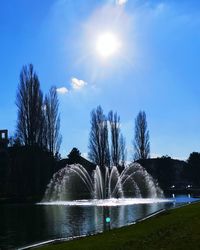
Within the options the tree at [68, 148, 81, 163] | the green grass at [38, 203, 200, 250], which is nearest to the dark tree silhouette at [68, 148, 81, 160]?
the tree at [68, 148, 81, 163]

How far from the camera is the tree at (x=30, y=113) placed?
50188mm

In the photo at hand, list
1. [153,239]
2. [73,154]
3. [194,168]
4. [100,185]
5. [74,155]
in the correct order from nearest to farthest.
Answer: [153,239] < [100,185] < [74,155] < [73,154] < [194,168]

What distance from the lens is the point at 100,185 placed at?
4856cm

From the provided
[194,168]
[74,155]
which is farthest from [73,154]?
[194,168]

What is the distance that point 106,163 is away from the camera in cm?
5919

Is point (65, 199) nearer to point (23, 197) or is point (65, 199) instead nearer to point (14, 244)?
point (23, 197)

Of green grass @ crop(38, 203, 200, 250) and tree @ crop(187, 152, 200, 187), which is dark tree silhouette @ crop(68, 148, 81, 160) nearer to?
tree @ crop(187, 152, 200, 187)

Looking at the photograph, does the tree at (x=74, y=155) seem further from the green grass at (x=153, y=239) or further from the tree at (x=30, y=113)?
the green grass at (x=153, y=239)

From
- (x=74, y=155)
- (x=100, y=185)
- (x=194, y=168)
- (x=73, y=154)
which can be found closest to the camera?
(x=100, y=185)

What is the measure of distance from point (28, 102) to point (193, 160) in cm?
4728

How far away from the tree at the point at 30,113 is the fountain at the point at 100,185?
4927mm

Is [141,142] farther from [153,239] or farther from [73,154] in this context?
[153,239]

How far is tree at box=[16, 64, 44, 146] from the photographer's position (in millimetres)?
50188

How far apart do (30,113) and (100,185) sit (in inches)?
432
